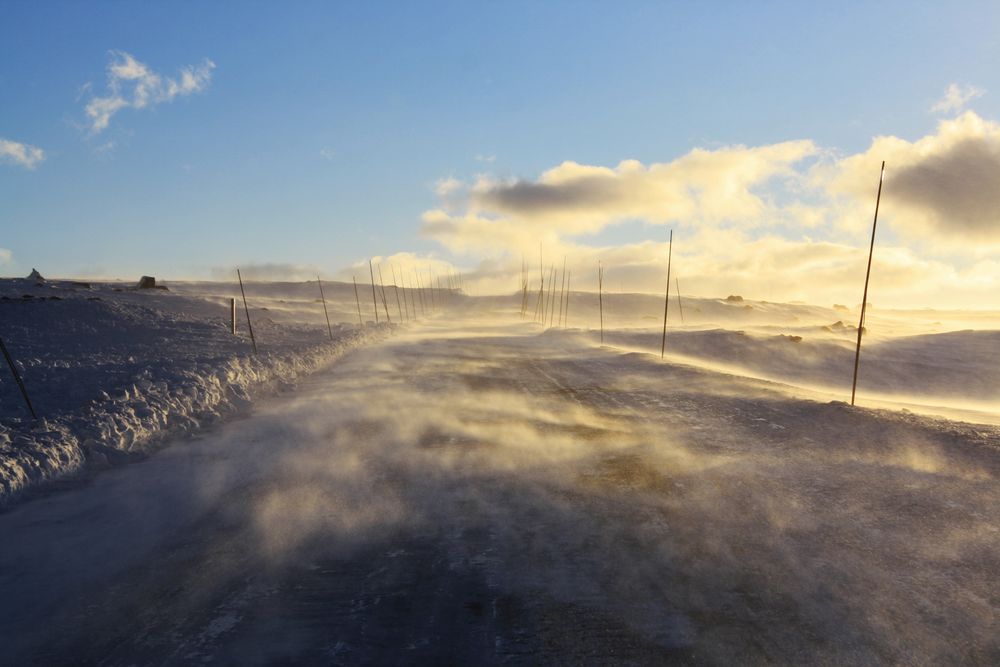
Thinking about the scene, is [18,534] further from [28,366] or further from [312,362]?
[312,362]

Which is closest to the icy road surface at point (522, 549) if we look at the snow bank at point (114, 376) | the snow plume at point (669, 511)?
the snow plume at point (669, 511)

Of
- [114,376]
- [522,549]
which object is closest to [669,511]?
[522,549]

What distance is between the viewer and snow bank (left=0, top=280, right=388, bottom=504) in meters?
9.48

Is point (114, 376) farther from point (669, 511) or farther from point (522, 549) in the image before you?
point (669, 511)

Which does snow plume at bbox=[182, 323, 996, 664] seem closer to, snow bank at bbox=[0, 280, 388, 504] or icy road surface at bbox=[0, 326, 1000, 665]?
icy road surface at bbox=[0, 326, 1000, 665]

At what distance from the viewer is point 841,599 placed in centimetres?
492

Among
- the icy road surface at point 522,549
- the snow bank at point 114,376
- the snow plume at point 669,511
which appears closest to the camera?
the icy road surface at point 522,549

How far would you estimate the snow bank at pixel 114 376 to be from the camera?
9.48 metres

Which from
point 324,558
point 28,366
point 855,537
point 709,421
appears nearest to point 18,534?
point 324,558

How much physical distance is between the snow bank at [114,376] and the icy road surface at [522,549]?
0.95 meters

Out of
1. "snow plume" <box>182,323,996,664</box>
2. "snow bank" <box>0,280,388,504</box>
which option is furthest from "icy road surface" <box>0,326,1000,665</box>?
"snow bank" <box>0,280,388,504</box>

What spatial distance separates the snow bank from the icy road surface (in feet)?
3.11

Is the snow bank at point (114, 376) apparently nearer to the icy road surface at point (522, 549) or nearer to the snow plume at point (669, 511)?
the icy road surface at point (522, 549)

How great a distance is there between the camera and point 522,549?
5.82 m
